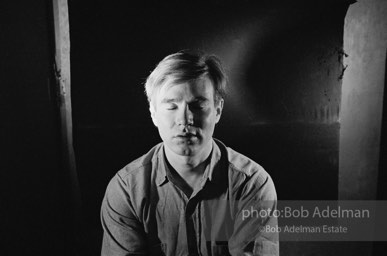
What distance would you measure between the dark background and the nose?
30 cm

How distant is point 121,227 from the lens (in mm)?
1538

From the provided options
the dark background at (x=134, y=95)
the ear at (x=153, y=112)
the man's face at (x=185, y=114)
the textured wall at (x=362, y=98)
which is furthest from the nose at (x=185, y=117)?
the textured wall at (x=362, y=98)

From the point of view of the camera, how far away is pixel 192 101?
4.88 feet

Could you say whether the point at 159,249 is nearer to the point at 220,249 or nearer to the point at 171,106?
the point at 220,249

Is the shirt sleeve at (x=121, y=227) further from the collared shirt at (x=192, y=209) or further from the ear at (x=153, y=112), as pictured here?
the ear at (x=153, y=112)

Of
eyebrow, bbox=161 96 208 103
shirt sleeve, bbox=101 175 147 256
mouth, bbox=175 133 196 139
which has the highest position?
eyebrow, bbox=161 96 208 103

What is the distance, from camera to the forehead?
1.48m

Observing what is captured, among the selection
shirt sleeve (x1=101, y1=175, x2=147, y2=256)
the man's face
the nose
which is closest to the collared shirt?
shirt sleeve (x1=101, y1=175, x2=147, y2=256)

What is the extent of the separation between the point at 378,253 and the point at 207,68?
1.57m

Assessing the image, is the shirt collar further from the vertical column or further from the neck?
the vertical column

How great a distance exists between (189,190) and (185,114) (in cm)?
44

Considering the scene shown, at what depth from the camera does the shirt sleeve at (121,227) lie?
1527mm

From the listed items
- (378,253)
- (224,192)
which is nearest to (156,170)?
(224,192)

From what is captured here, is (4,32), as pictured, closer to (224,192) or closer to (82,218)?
(82,218)
